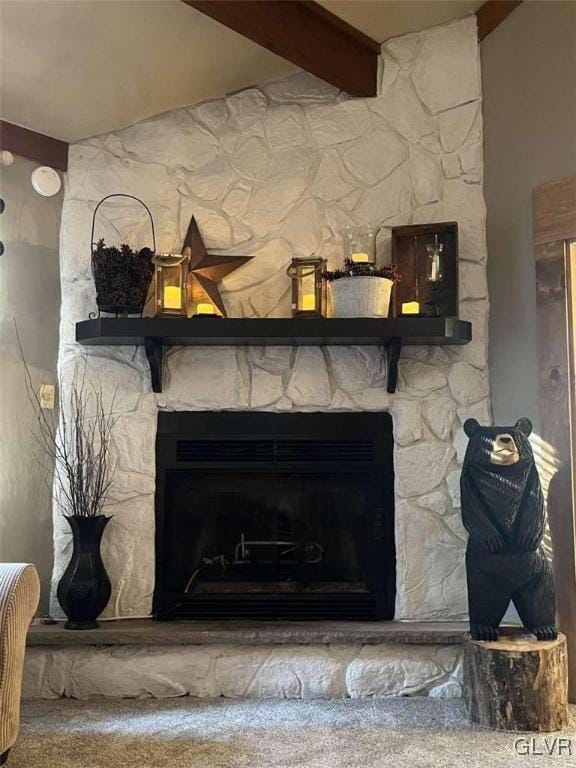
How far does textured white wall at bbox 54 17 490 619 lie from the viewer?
286 cm

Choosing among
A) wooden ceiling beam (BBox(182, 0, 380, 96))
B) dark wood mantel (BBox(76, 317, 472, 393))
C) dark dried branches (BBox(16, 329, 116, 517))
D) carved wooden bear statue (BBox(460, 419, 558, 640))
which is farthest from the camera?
dark dried branches (BBox(16, 329, 116, 517))

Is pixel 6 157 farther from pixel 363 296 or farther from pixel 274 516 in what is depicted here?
pixel 274 516

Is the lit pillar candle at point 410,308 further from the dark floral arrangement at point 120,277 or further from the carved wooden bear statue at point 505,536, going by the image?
the dark floral arrangement at point 120,277

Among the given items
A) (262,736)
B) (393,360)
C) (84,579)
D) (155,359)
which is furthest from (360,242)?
(262,736)

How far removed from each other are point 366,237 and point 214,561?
1.42 m

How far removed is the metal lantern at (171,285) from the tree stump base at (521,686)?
1.60m

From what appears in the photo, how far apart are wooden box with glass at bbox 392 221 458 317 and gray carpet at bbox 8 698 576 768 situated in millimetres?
1426

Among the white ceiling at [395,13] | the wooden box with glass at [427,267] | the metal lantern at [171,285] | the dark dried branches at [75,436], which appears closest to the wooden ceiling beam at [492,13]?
the white ceiling at [395,13]

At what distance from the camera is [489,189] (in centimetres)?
291

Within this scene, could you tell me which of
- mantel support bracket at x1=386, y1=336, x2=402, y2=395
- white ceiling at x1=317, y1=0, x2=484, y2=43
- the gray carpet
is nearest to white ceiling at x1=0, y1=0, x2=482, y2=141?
white ceiling at x1=317, y1=0, x2=484, y2=43

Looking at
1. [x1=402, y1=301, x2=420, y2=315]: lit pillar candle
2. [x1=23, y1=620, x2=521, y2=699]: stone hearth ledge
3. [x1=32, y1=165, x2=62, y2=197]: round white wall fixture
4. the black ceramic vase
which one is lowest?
[x1=23, y1=620, x2=521, y2=699]: stone hearth ledge

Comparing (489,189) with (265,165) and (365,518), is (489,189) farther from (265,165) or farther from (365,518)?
(365,518)

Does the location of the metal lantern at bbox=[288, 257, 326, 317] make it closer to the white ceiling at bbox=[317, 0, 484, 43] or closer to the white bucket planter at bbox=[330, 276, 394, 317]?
the white bucket planter at bbox=[330, 276, 394, 317]

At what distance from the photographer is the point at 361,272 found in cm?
274
